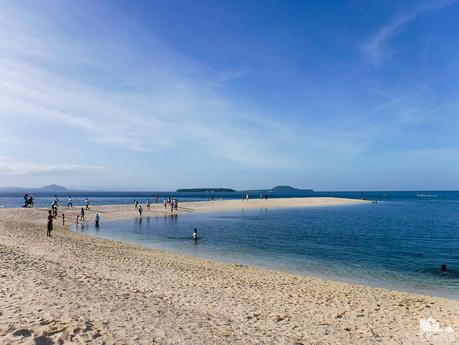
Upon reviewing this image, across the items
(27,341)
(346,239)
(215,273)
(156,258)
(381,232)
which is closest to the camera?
(27,341)

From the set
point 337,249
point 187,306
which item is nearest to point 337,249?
point 337,249

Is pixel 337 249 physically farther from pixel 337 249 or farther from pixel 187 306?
pixel 187 306

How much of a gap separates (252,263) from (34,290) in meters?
14.2

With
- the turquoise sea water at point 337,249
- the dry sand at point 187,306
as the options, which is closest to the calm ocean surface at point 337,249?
the turquoise sea water at point 337,249

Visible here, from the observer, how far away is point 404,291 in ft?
57.0

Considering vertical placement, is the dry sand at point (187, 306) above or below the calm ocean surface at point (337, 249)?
above

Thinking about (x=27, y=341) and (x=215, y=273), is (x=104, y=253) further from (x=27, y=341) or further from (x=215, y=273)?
(x=27, y=341)

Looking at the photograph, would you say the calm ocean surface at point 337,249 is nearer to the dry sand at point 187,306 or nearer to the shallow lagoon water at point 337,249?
the shallow lagoon water at point 337,249

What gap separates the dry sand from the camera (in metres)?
8.67

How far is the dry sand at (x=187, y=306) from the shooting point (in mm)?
8672

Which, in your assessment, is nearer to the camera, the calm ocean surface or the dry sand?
the dry sand

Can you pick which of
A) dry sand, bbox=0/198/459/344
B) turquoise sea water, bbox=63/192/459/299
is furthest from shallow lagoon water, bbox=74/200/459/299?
dry sand, bbox=0/198/459/344

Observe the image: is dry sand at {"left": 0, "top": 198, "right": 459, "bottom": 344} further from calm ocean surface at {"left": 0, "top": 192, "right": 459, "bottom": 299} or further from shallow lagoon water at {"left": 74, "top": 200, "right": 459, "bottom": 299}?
calm ocean surface at {"left": 0, "top": 192, "right": 459, "bottom": 299}

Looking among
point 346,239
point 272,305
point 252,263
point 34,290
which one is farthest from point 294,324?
point 346,239
